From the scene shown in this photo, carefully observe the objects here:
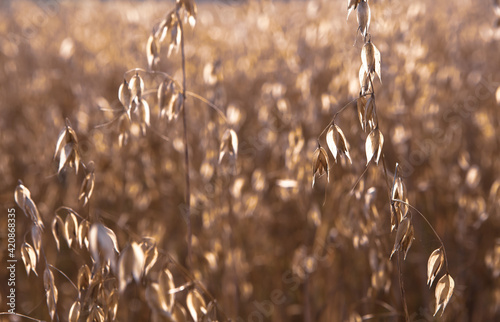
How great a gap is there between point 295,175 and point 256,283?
0.62 m

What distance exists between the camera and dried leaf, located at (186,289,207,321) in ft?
2.35

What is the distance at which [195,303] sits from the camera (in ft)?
2.42

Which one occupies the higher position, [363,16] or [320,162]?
[363,16]

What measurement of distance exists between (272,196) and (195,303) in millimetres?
1648

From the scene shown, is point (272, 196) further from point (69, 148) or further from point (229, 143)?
point (69, 148)

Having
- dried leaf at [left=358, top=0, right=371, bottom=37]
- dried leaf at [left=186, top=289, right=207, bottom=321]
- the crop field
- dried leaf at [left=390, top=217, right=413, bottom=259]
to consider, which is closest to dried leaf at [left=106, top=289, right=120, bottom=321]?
the crop field

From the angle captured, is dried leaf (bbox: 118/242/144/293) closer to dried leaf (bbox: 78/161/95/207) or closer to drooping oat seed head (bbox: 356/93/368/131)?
dried leaf (bbox: 78/161/95/207)

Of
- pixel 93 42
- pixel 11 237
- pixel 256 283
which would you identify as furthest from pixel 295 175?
pixel 93 42

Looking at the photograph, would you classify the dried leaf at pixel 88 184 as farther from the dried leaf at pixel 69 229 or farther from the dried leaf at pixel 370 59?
the dried leaf at pixel 370 59

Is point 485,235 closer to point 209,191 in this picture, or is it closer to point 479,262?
point 479,262

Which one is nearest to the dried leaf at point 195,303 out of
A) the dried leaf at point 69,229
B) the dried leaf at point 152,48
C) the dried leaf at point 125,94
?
the dried leaf at point 69,229

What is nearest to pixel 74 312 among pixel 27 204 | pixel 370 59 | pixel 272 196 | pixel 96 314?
pixel 96 314

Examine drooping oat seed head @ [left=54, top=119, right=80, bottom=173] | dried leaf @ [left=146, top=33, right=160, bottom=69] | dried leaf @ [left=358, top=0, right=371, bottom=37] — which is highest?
dried leaf @ [left=358, top=0, right=371, bottom=37]

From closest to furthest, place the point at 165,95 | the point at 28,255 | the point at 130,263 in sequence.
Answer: the point at 130,263 < the point at 28,255 < the point at 165,95
